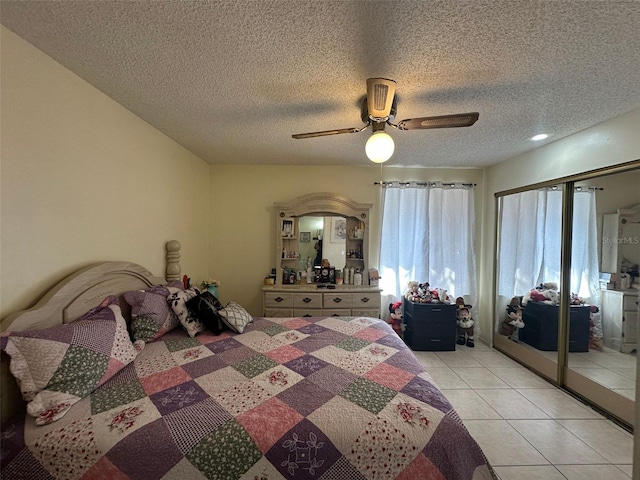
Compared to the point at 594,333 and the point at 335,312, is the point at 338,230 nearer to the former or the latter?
the point at 335,312

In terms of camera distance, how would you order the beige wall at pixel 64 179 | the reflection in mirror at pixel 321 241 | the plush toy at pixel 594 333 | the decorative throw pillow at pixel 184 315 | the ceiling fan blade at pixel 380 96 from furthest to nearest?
the reflection in mirror at pixel 321 241, the plush toy at pixel 594 333, the decorative throw pillow at pixel 184 315, the ceiling fan blade at pixel 380 96, the beige wall at pixel 64 179

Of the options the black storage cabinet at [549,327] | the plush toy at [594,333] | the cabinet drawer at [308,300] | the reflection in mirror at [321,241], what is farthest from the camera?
the reflection in mirror at [321,241]

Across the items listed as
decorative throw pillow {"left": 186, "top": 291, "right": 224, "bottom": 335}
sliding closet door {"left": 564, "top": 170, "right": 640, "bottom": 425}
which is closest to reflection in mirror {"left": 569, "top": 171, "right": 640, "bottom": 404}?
sliding closet door {"left": 564, "top": 170, "right": 640, "bottom": 425}

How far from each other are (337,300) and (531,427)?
2.05 meters

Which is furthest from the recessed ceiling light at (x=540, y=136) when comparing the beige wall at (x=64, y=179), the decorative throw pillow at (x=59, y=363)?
the decorative throw pillow at (x=59, y=363)

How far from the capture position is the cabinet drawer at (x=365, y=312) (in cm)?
334

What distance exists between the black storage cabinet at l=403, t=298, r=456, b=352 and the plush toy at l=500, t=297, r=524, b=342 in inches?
26.1

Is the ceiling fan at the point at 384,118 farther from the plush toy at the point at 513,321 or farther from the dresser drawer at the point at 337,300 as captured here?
the plush toy at the point at 513,321

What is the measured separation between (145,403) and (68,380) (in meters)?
0.38

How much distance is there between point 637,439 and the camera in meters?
0.98

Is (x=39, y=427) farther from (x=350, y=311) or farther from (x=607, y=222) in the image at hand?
(x=607, y=222)

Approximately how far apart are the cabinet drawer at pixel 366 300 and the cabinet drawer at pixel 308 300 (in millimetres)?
439

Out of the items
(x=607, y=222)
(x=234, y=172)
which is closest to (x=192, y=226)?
(x=234, y=172)

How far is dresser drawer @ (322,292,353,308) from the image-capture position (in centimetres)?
331
